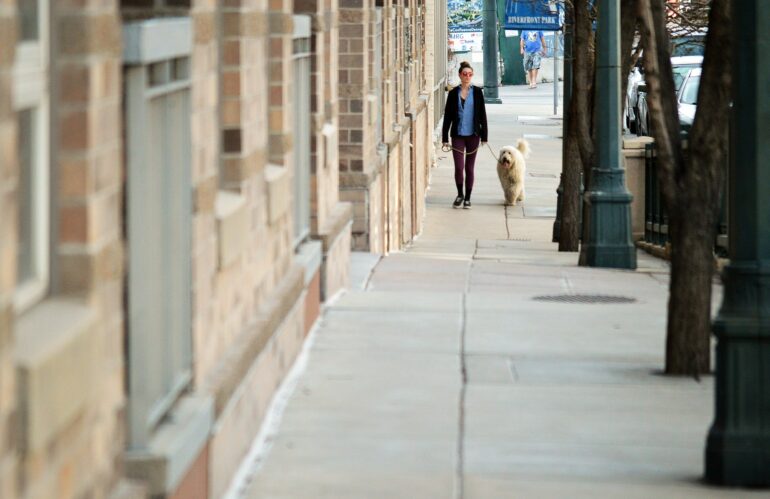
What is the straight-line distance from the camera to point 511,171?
24.5 metres

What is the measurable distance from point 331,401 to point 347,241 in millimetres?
4381

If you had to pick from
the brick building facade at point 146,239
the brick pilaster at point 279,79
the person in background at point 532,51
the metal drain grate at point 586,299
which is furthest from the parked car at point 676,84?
the person in background at point 532,51

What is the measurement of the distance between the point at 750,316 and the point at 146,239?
2621 millimetres

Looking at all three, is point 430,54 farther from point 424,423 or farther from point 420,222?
point 424,423

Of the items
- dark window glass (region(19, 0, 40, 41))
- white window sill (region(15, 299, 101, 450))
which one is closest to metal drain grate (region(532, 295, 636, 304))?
white window sill (region(15, 299, 101, 450))

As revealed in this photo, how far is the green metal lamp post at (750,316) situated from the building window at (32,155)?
11.3 feet

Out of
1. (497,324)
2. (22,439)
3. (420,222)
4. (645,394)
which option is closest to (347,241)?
(497,324)

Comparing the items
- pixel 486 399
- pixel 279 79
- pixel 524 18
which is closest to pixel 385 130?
pixel 279 79

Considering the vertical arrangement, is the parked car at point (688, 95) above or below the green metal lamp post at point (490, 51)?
below

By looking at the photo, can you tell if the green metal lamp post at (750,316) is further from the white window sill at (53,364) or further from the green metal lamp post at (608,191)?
the green metal lamp post at (608,191)

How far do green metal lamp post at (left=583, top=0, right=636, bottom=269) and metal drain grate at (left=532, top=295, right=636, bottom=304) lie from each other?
240cm

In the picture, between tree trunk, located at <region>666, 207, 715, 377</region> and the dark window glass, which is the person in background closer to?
tree trunk, located at <region>666, 207, 715, 377</region>

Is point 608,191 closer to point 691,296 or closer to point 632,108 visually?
point 691,296

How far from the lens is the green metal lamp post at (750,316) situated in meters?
6.42
